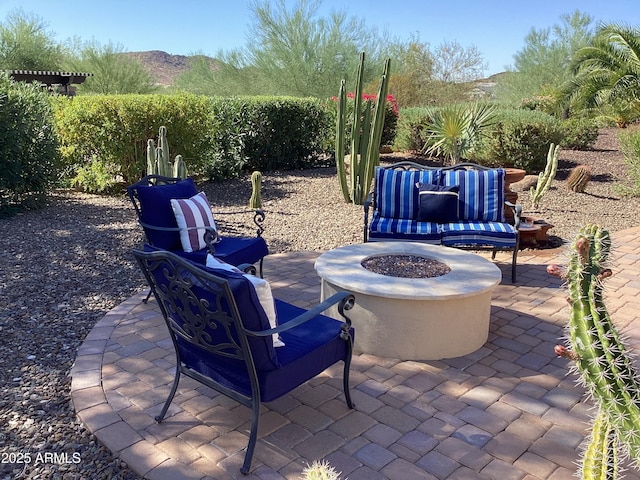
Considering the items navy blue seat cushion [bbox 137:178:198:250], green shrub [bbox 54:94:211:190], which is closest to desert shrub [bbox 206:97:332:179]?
green shrub [bbox 54:94:211:190]

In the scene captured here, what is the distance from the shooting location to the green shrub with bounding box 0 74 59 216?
6703 mm

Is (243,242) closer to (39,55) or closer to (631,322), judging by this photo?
(631,322)

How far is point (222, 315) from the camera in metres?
2.06

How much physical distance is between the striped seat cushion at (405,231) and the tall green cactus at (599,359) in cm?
315

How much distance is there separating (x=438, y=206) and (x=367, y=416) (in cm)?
272

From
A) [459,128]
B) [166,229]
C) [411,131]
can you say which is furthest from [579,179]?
[166,229]

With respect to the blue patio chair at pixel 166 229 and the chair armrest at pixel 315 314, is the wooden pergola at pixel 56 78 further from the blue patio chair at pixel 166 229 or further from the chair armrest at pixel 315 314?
the chair armrest at pixel 315 314

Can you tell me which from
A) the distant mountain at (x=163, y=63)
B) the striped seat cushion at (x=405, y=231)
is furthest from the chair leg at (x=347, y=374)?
the distant mountain at (x=163, y=63)

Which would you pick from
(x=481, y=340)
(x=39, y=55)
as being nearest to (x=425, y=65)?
(x=39, y=55)

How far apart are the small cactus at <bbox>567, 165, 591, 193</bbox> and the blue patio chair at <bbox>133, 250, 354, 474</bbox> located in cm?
749

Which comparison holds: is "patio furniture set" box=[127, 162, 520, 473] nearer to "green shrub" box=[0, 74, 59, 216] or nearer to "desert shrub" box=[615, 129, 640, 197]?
"green shrub" box=[0, 74, 59, 216]

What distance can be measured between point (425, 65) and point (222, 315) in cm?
2271

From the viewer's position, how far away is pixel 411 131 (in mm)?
12695

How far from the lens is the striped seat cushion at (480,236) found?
453 centimetres
